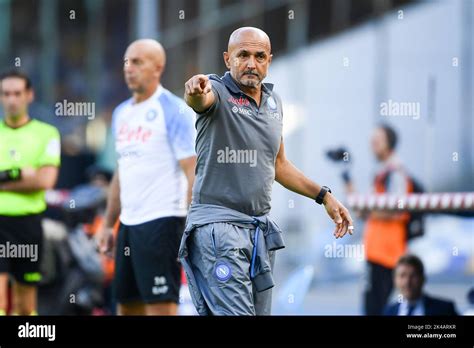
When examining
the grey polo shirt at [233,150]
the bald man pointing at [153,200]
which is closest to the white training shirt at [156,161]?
the bald man pointing at [153,200]

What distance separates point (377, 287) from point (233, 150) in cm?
397

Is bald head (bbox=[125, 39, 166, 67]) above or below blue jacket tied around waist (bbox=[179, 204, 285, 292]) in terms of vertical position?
above

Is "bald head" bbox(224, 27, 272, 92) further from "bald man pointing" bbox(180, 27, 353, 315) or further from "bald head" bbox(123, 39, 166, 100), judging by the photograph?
"bald head" bbox(123, 39, 166, 100)

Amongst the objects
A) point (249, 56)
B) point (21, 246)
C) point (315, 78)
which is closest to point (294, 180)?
point (249, 56)

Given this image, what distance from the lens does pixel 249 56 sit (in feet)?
20.0

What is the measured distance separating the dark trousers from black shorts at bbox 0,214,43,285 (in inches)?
106

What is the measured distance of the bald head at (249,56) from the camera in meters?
6.11

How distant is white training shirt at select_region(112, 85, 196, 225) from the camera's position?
7.80 metres

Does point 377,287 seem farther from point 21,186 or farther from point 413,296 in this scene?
point 21,186

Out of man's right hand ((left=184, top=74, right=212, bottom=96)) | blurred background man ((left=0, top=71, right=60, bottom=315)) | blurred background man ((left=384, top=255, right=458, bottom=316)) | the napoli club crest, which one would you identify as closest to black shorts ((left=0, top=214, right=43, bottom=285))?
blurred background man ((left=0, top=71, right=60, bottom=315))

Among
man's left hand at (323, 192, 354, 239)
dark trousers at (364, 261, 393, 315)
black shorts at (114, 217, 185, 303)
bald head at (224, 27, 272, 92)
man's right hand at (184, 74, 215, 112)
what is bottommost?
dark trousers at (364, 261, 393, 315)

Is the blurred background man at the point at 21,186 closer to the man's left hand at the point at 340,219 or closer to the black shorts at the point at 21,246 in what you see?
the black shorts at the point at 21,246
